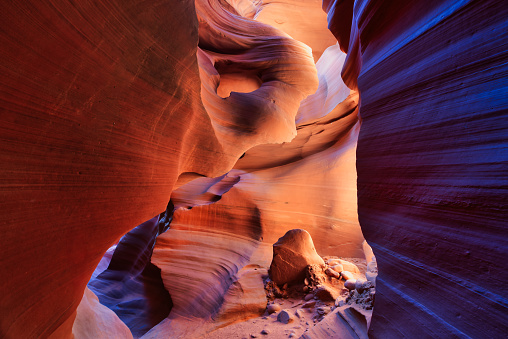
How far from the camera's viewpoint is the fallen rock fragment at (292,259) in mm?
4219

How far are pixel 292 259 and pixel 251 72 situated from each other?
3.54 metres

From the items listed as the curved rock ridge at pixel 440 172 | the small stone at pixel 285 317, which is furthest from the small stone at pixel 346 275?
the curved rock ridge at pixel 440 172

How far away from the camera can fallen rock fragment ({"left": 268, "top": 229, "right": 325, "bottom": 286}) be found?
166 inches

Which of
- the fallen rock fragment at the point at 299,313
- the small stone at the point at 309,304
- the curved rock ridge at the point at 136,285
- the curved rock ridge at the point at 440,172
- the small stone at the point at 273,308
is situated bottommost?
the curved rock ridge at the point at 136,285

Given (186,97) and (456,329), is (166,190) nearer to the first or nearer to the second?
(186,97)

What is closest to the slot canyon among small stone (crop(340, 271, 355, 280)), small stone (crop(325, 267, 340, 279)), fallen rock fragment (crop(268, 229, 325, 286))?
small stone (crop(325, 267, 340, 279))

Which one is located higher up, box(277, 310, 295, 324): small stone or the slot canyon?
the slot canyon

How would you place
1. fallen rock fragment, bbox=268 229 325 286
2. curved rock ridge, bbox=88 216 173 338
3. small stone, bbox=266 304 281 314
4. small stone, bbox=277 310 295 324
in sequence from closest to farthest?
small stone, bbox=277 310 295 324
small stone, bbox=266 304 281 314
fallen rock fragment, bbox=268 229 325 286
curved rock ridge, bbox=88 216 173 338

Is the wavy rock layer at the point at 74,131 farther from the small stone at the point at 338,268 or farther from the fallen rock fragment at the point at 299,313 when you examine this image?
the small stone at the point at 338,268

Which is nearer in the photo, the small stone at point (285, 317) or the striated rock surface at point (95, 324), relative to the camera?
the striated rock surface at point (95, 324)

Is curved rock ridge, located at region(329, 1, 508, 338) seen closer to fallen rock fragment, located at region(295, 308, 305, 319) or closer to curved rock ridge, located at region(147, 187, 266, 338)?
fallen rock fragment, located at region(295, 308, 305, 319)

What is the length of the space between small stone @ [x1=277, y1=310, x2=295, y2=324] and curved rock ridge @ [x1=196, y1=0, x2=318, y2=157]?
2463 mm

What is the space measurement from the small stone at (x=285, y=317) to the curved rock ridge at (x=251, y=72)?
8.08ft

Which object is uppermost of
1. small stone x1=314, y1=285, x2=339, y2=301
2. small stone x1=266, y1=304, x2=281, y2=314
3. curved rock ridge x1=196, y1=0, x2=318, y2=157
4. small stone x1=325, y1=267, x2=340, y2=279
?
curved rock ridge x1=196, y1=0, x2=318, y2=157
